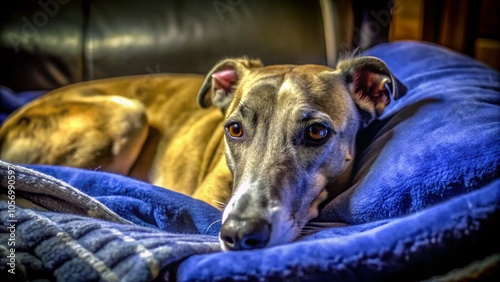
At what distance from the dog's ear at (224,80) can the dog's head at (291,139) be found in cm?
10

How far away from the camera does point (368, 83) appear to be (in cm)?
179

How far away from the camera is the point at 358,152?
1.78m

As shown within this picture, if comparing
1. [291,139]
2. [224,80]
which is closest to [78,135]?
[224,80]

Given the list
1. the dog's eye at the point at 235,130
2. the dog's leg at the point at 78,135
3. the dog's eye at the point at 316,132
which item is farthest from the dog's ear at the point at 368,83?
the dog's leg at the point at 78,135

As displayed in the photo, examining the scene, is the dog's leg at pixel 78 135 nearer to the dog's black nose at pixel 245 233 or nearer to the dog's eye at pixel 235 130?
the dog's eye at pixel 235 130

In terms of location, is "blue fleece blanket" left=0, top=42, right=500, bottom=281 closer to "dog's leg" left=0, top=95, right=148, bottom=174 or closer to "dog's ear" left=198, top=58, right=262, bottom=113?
"dog's leg" left=0, top=95, right=148, bottom=174

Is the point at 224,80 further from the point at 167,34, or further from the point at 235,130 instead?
the point at 167,34

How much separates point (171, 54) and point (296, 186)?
78.1 inches

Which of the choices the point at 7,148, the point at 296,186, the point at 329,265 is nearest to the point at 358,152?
the point at 296,186

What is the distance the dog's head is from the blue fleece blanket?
82 mm

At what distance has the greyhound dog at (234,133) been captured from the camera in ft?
4.32

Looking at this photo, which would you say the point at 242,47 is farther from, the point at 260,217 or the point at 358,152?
the point at 260,217

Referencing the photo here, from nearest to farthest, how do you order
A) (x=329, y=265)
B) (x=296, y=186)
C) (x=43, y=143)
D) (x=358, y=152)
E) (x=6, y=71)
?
(x=329, y=265), (x=296, y=186), (x=358, y=152), (x=43, y=143), (x=6, y=71)

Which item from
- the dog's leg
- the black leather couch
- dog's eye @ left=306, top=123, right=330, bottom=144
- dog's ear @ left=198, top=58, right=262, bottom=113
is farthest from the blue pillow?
the black leather couch
